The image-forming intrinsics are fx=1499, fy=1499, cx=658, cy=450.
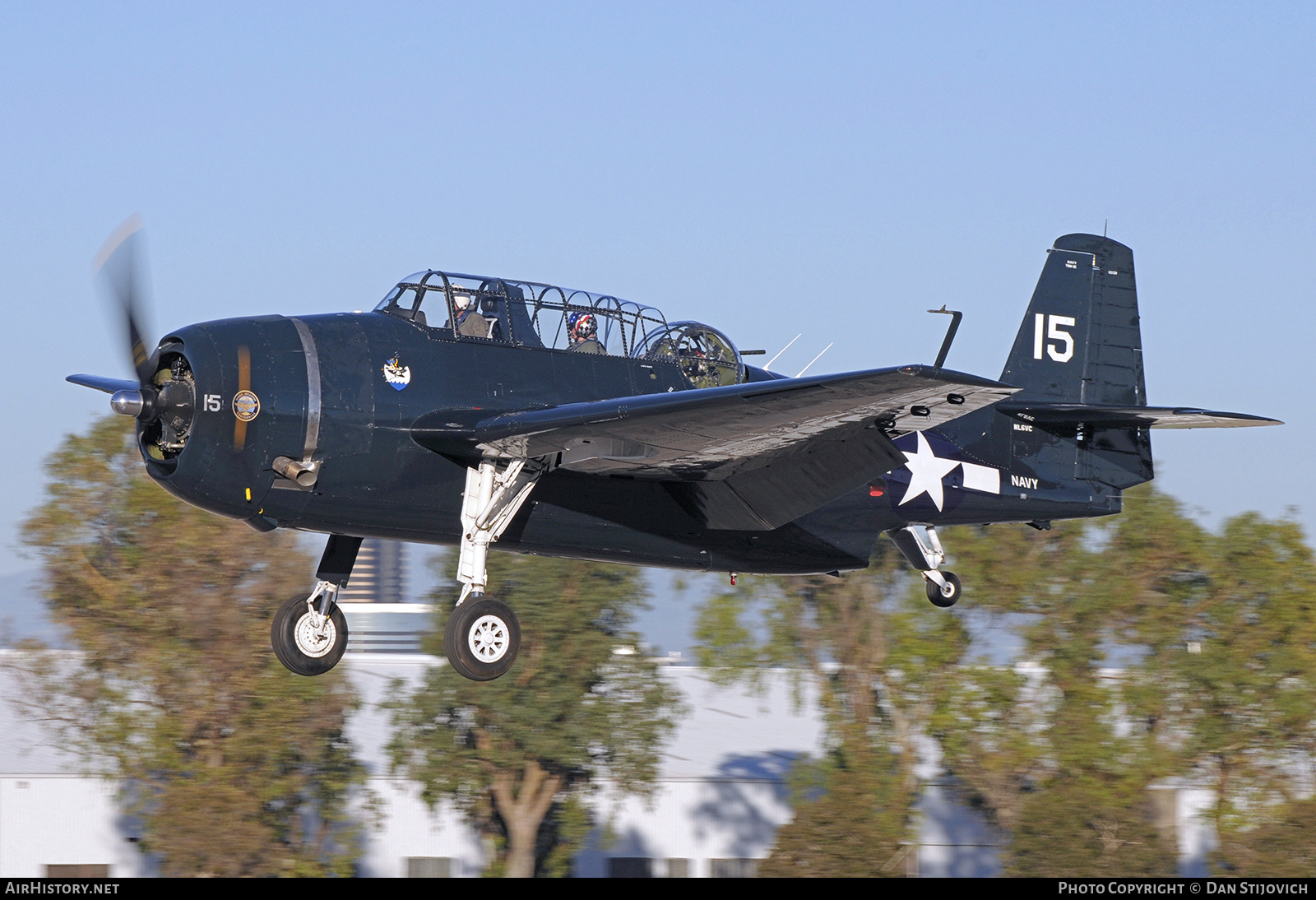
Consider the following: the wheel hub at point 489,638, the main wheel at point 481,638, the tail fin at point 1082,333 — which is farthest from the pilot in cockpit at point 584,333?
the tail fin at point 1082,333

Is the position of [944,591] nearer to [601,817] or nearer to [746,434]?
[746,434]

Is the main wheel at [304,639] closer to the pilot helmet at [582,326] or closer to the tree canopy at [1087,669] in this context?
the pilot helmet at [582,326]

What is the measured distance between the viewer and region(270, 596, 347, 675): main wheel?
1357cm

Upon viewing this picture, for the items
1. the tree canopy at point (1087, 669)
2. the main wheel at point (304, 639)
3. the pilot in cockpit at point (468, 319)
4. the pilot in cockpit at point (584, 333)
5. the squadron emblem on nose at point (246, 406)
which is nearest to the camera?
the squadron emblem on nose at point (246, 406)

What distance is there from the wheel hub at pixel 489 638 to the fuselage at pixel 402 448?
2.27ft

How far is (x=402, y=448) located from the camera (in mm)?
12531

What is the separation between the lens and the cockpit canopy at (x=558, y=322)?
13227mm

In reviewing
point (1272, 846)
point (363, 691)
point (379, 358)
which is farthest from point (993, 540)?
point (379, 358)

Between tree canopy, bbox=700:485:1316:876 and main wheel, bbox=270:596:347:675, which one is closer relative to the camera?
main wheel, bbox=270:596:347:675

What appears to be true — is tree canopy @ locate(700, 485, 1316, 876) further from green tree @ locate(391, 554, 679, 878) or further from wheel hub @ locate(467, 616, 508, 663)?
wheel hub @ locate(467, 616, 508, 663)

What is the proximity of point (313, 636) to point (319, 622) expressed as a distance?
14cm

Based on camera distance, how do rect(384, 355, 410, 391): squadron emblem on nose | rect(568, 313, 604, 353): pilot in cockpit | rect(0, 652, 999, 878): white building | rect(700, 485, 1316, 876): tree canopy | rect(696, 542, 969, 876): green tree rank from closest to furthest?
rect(384, 355, 410, 391): squadron emblem on nose
rect(568, 313, 604, 353): pilot in cockpit
rect(0, 652, 999, 878): white building
rect(700, 485, 1316, 876): tree canopy
rect(696, 542, 969, 876): green tree

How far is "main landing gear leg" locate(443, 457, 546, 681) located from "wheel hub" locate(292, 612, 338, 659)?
1415mm

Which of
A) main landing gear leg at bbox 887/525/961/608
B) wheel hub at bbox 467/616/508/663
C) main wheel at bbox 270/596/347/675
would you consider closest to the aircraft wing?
wheel hub at bbox 467/616/508/663
